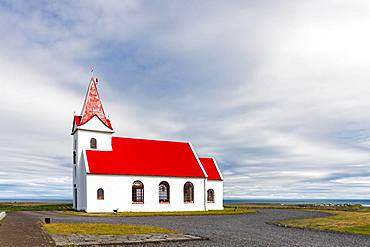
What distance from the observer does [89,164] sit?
1718 inches

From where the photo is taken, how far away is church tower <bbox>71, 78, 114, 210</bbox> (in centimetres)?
4610

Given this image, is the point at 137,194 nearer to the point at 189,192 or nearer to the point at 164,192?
the point at 164,192

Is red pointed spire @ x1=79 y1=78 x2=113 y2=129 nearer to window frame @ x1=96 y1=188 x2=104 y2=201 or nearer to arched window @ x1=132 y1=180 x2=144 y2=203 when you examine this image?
arched window @ x1=132 y1=180 x2=144 y2=203

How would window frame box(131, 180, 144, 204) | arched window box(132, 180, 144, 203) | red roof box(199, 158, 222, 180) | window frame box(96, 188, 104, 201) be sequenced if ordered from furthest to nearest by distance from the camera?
1. red roof box(199, 158, 222, 180)
2. arched window box(132, 180, 144, 203)
3. window frame box(131, 180, 144, 204)
4. window frame box(96, 188, 104, 201)

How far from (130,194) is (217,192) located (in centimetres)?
1385

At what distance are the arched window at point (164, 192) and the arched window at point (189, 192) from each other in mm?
2557

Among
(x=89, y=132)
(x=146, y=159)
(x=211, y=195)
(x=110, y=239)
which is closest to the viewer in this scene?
(x=110, y=239)

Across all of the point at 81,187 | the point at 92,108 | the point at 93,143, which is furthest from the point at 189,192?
the point at 92,108

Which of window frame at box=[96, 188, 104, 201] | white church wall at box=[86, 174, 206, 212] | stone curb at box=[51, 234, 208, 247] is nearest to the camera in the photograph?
stone curb at box=[51, 234, 208, 247]

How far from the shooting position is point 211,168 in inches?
2168

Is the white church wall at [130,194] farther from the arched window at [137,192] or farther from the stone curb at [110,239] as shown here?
the stone curb at [110,239]

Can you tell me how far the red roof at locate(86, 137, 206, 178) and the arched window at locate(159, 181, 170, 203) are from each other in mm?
1373

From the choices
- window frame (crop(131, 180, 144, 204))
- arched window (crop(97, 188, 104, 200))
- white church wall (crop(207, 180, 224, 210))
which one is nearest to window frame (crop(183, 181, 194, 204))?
white church wall (crop(207, 180, 224, 210))

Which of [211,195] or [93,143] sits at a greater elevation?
[93,143]
